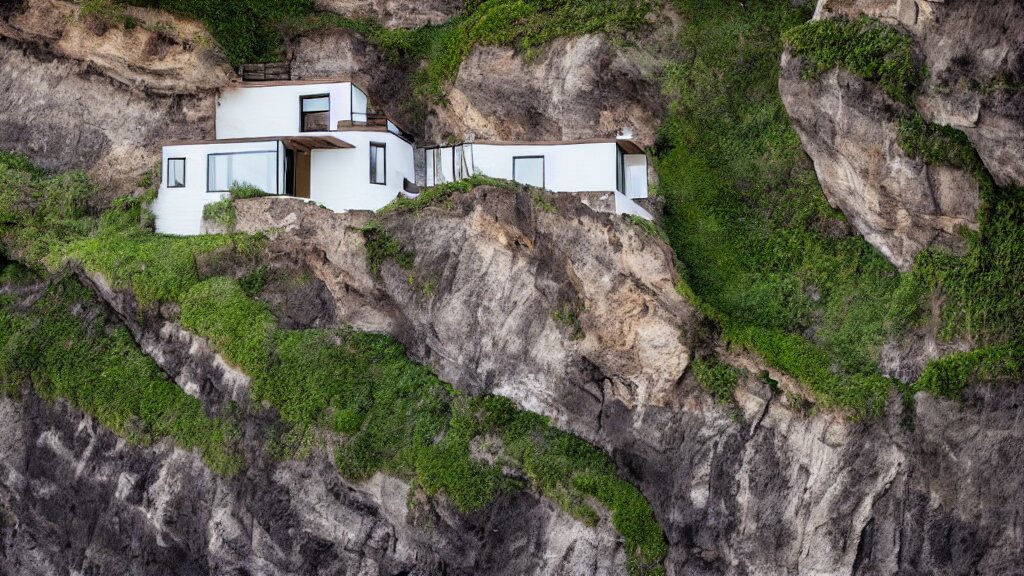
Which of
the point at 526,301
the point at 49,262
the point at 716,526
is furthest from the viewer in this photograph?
the point at 49,262

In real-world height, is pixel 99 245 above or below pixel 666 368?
above

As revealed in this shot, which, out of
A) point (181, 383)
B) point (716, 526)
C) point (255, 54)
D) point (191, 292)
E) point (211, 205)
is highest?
point (255, 54)

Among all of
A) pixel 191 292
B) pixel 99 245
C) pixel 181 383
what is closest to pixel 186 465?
pixel 181 383

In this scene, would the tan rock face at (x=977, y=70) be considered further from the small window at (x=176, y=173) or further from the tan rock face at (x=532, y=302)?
the small window at (x=176, y=173)

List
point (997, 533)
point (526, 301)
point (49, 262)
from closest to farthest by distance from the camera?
point (997, 533) < point (526, 301) < point (49, 262)

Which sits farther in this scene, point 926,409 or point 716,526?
point 716,526

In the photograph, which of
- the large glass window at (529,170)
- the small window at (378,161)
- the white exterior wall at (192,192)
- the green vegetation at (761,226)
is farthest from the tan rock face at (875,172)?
the white exterior wall at (192,192)

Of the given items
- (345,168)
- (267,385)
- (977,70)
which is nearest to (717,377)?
(977,70)

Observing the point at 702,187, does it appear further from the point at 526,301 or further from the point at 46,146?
the point at 46,146
